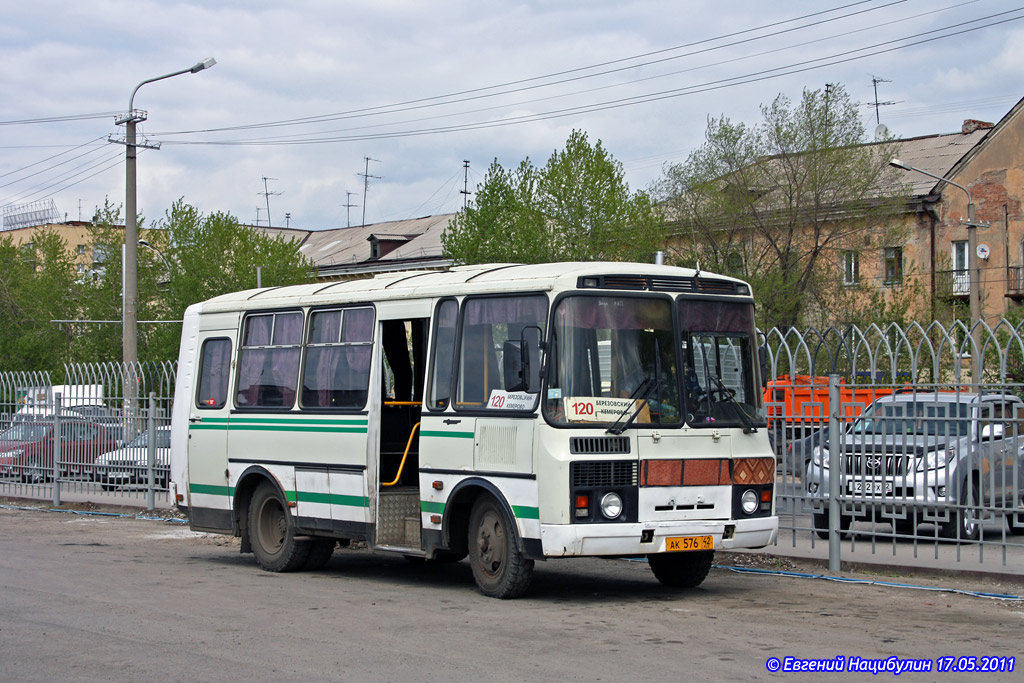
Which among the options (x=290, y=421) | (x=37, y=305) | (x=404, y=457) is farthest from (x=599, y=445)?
(x=37, y=305)

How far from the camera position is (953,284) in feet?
147

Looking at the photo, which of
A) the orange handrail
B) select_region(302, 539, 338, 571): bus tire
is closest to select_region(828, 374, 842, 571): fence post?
the orange handrail

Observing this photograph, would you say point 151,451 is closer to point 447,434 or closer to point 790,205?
point 447,434

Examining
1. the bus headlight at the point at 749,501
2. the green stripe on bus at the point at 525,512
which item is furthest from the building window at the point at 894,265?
the green stripe on bus at the point at 525,512

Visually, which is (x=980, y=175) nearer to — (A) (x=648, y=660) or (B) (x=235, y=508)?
(B) (x=235, y=508)

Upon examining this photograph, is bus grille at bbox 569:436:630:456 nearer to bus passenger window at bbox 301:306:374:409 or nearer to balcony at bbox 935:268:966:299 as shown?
bus passenger window at bbox 301:306:374:409

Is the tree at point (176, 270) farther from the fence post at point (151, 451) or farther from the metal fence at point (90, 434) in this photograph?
the fence post at point (151, 451)

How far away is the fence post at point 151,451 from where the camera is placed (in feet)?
66.6

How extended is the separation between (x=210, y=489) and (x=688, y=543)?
622 cm

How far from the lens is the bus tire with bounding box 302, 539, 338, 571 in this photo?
44.2 ft

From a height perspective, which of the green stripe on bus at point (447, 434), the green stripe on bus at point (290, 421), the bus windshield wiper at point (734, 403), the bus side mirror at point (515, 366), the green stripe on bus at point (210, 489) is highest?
the bus side mirror at point (515, 366)

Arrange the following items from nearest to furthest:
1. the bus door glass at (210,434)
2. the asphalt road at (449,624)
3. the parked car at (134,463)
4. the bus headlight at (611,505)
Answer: the asphalt road at (449,624) → the bus headlight at (611,505) → the bus door glass at (210,434) → the parked car at (134,463)

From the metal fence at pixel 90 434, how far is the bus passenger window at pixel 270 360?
6.20 metres

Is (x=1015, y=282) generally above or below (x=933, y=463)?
above
